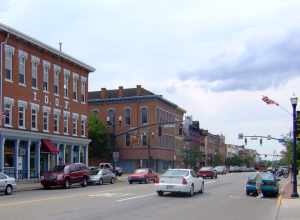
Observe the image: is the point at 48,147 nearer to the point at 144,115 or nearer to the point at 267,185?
the point at 267,185

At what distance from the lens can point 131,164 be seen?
90.5m

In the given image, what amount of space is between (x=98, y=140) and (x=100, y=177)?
40.4 meters

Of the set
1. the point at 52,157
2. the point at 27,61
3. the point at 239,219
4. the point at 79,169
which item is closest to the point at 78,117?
the point at 52,157

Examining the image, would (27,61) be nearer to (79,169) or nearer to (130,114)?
(79,169)

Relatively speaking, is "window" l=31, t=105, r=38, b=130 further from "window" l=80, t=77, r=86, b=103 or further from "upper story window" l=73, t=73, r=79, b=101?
"window" l=80, t=77, r=86, b=103

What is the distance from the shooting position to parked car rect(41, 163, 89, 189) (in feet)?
129

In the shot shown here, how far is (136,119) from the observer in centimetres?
9088

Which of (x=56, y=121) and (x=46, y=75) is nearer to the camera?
(x=46, y=75)

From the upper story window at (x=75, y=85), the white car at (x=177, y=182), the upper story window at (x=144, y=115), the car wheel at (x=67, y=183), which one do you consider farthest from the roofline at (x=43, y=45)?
the upper story window at (x=144, y=115)

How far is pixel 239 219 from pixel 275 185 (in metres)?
12.6

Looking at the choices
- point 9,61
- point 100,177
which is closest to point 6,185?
point 100,177

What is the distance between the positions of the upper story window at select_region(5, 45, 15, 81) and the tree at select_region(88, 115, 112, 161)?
41.0 metres

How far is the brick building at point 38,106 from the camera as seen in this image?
146ft

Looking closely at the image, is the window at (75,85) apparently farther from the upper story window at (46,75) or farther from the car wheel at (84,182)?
the car wheel at (84,182)
